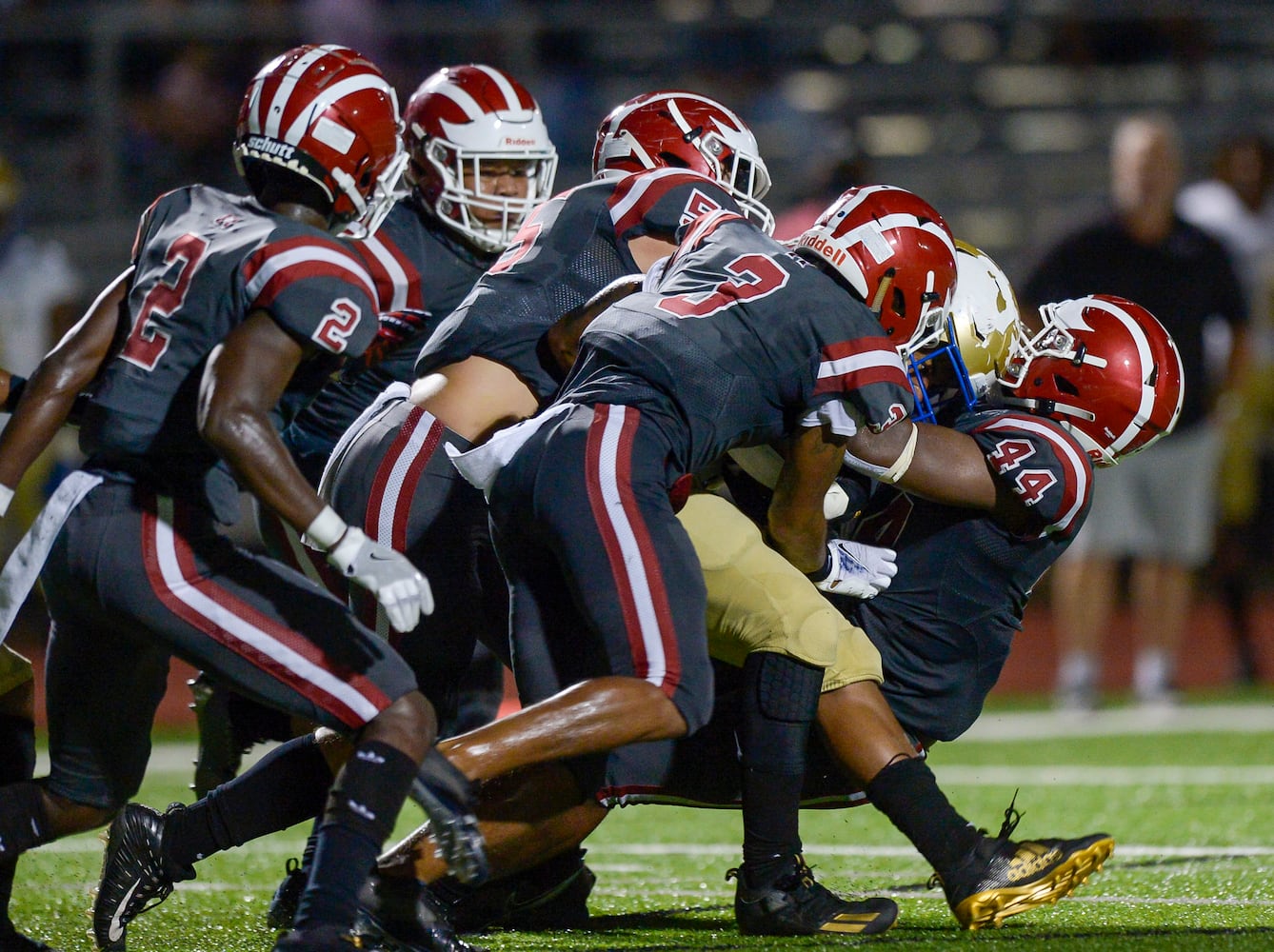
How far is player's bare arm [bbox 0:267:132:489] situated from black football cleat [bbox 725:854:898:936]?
1483mm

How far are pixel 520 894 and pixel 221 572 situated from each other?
1050 millimetres

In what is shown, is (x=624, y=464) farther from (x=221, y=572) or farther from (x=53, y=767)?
(x=53, y=767)

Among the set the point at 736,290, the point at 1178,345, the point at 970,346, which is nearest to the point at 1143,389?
the point at 970,346

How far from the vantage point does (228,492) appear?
118 inches

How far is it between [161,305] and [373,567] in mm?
586

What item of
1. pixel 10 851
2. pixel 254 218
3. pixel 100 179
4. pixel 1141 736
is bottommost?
pixel 1141 736

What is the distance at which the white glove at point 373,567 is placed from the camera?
272 cm

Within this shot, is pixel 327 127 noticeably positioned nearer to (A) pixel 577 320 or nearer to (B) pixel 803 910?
(A) pixel 577 320

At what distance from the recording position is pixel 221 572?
9.32ft

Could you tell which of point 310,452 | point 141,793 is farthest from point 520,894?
point 141,793

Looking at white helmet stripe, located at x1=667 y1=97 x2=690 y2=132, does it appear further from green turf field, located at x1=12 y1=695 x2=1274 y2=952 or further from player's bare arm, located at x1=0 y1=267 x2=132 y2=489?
green turf field, located at x1=12 y1=695 x2=1274 y2=952

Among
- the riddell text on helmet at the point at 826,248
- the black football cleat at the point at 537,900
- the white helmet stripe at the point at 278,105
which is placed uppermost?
the white helmet stripe at the point at 278,105

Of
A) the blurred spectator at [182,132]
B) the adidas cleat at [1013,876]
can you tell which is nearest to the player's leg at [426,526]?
the adidas cleat at [1013,876]

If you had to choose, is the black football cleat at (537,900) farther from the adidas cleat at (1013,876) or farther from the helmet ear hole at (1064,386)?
the helmet ear hole at (1064,386)
